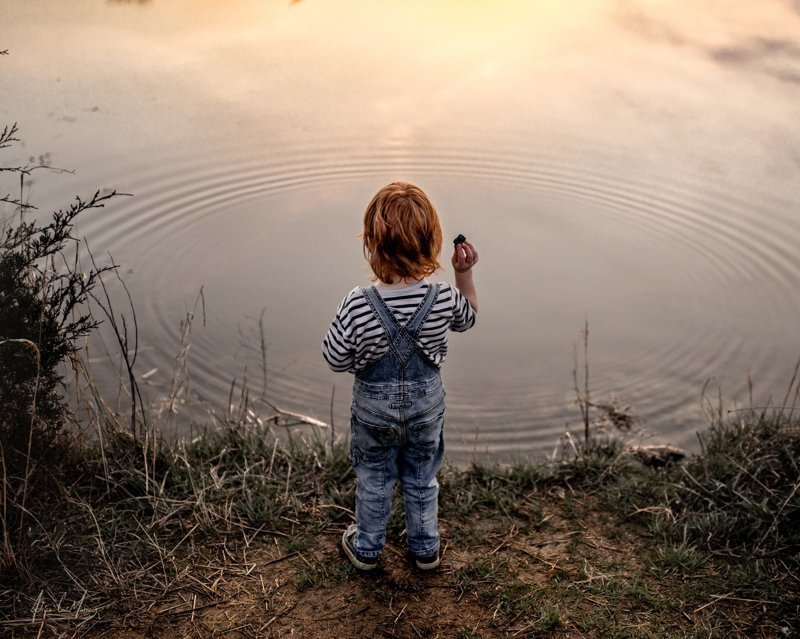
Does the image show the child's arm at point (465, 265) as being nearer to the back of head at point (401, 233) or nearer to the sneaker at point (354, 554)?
the back of head at point (401, 233)

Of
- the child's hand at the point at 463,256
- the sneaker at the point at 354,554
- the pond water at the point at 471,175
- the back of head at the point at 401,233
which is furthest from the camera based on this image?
the pond water at the point at 471,175

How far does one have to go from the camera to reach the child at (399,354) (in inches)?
113

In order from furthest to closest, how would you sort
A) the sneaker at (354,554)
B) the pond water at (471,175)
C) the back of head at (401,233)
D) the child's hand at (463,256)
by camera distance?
the pond water at (471,175), the sneaker at (354,554), the child's hand at (463,256), the back of head at (401,233)

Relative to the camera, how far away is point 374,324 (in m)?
2.88

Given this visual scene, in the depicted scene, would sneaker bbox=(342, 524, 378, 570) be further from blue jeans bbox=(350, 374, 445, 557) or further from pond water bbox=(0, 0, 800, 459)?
pond water bbox=(0, 0, 800, 459)

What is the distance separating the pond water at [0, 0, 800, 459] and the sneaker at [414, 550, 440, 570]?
1497 mm

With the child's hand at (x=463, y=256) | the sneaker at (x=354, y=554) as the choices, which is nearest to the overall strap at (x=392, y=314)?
the child's hand at (x=463, y=256)

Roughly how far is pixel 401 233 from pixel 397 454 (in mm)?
849

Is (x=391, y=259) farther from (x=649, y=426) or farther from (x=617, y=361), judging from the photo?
(x=617, y=361)

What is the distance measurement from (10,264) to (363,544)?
1699mm

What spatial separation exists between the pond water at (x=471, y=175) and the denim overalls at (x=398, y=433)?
61.1 inches

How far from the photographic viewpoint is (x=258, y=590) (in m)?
3.21

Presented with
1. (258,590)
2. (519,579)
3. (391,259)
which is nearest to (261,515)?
(258,590)

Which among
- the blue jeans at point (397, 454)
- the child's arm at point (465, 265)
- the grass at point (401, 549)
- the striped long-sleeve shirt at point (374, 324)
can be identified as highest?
the child's arm at point (465, 265)
